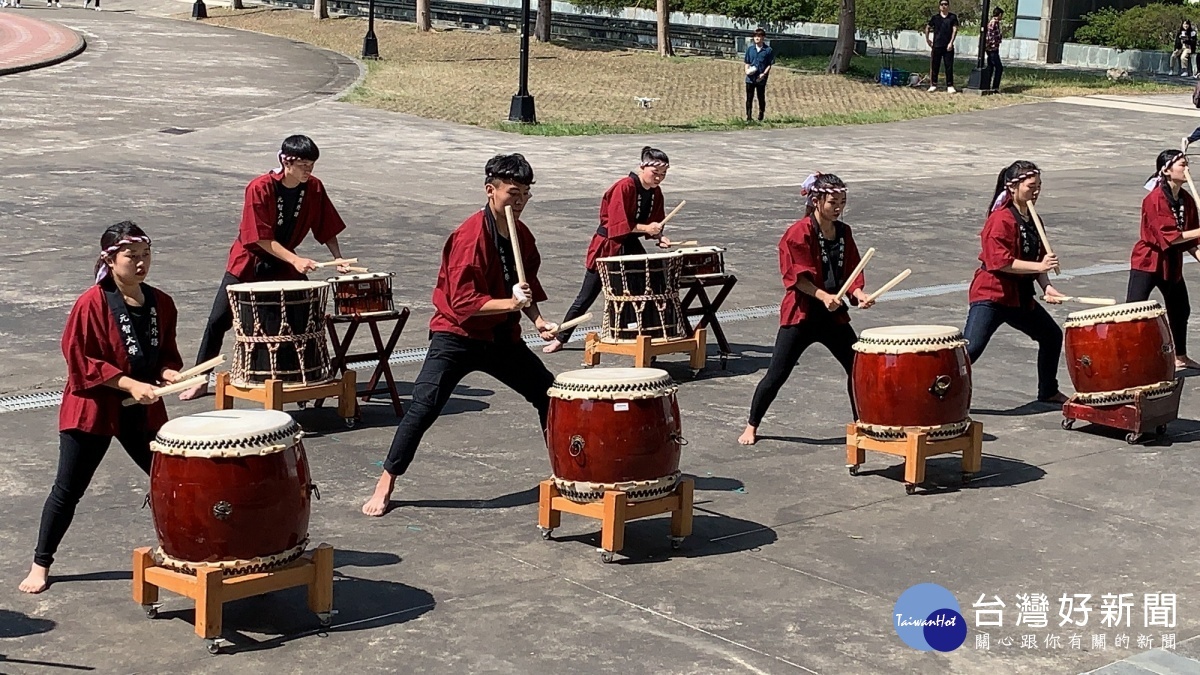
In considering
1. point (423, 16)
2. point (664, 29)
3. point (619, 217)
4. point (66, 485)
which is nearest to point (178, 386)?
point (66, 485)

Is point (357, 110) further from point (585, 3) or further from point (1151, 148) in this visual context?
point (585, 3)

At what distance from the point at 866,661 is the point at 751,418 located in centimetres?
364

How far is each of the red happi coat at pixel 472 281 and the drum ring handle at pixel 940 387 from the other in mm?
2390

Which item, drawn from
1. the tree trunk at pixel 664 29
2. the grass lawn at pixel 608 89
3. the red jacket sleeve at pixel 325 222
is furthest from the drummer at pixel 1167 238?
the tree trunk at pixel 664 29

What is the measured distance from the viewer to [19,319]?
13.3 metres

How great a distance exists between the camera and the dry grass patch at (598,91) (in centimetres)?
3209

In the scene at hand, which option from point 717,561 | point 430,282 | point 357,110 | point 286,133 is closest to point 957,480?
point 717,561

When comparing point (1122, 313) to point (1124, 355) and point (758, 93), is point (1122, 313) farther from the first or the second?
point (758, 93)

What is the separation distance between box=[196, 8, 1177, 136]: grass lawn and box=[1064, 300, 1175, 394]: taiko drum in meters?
19.1

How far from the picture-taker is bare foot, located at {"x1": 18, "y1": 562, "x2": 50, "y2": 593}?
24.1 feet

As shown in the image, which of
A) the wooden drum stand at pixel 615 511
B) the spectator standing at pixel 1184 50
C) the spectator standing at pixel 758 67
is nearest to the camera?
→ the wooden drum stand at pixel 615 511

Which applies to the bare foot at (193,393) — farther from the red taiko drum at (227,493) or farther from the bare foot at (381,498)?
the red taiko drum at (227,493)

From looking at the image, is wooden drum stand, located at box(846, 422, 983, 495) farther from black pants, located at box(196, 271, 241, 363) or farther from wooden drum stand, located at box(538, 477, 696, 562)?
black pants, located at box(196, 271, 241, 363)

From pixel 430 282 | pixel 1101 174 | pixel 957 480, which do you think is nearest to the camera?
pixel 957 480
